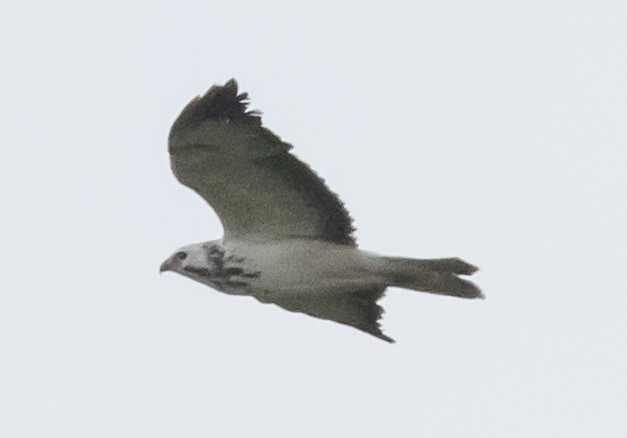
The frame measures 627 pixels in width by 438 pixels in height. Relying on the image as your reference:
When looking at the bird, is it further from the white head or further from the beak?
the beak

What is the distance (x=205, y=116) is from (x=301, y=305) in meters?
2.02

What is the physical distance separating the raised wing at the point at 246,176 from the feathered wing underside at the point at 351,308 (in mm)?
614

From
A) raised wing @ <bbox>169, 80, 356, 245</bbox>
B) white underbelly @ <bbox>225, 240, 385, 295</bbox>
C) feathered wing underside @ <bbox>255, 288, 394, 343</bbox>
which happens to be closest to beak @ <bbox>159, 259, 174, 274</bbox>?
raised wing @ <bbox>169, 80, 356, 245</bbox>

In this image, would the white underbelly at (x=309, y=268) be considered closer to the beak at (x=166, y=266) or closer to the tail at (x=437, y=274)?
the tail at (x=437, y=274)

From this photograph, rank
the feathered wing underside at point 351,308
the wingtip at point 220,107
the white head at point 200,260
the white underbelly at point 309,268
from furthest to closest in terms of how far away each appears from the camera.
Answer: the feathered wing underside at point 351,308 → the white head at point 200,260 → the white underbelly at point 309,268 → the wingtip at point 220,107

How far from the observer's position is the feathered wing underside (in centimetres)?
1648

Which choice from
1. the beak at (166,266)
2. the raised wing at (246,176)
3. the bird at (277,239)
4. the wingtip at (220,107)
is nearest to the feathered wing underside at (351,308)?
the bird at (277,239)

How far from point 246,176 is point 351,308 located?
1.58 metres

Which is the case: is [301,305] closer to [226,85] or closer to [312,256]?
[312,256]

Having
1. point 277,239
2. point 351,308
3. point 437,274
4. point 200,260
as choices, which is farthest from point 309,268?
point 437,274

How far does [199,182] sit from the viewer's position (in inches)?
622

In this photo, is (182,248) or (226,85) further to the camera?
(182,248)

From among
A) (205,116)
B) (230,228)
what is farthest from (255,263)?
(205,116)

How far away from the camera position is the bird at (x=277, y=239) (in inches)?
615
